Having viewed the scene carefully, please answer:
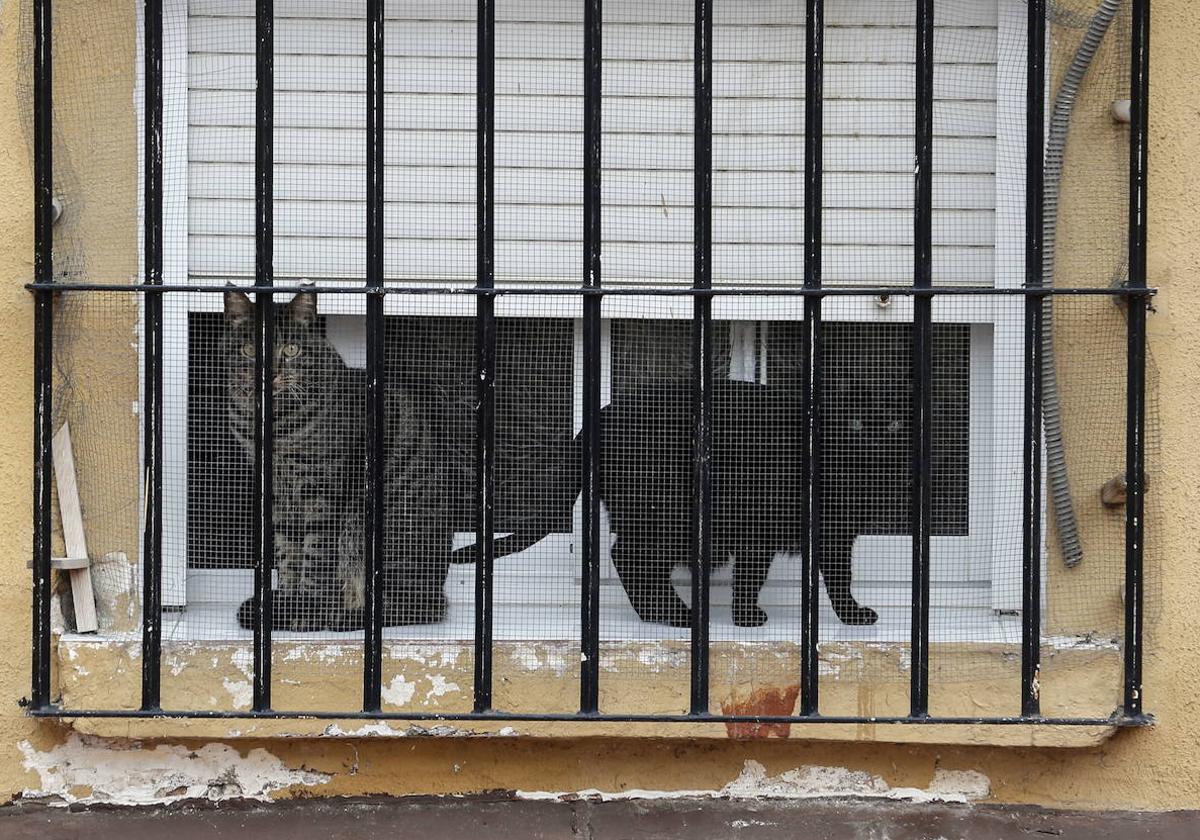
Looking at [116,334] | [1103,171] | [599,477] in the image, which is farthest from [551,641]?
[1103,171]

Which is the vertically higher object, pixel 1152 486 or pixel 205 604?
pixel 1152 486

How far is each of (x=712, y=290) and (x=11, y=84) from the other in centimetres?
188

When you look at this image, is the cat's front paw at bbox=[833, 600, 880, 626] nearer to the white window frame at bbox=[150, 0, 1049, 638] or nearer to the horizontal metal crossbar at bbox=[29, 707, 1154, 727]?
the white window frame at bbox=[150, 0, 1049, 638]

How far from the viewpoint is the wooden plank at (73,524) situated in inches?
114

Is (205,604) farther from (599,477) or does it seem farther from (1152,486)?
(1152,486)

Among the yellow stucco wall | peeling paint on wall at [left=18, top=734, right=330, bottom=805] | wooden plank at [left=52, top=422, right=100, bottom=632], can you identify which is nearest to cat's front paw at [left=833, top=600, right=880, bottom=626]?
the yellow stucco wall

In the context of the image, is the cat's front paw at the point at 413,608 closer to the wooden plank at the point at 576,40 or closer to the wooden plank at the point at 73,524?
the wooden plank at the point at 73,524

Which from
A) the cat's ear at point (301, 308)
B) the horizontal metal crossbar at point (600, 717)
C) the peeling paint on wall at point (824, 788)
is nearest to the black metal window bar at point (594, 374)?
the horizontal metal crossbar at point (600, 717)

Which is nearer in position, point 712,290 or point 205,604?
point 712,290

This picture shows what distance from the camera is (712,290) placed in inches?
110

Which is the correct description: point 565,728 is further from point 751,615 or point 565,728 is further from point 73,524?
point 73,524

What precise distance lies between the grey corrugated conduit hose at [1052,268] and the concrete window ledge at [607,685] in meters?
0.34

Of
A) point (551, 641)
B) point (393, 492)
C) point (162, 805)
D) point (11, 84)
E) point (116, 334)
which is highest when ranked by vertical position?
point (11, 84)

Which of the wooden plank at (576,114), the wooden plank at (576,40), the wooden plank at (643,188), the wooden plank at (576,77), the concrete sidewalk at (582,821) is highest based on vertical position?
the wooden plank at (576,40)
